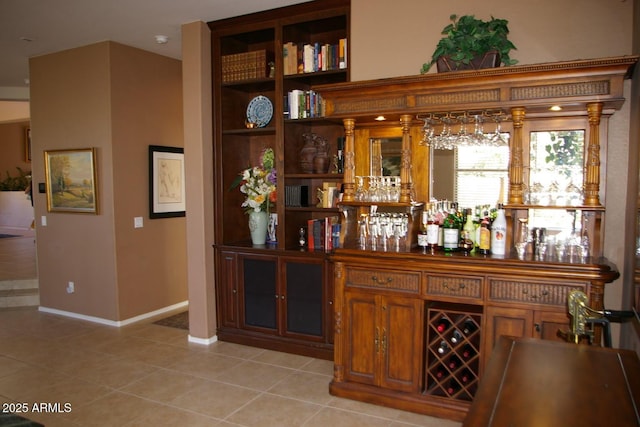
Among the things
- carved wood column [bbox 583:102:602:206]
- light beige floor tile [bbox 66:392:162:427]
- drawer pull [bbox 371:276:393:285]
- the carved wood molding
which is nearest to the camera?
the carved wood molding

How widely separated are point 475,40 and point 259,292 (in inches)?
111

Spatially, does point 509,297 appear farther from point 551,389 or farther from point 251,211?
point 251,211

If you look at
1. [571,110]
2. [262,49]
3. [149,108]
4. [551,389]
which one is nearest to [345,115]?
[571,110]

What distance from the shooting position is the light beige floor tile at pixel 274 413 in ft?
9.92

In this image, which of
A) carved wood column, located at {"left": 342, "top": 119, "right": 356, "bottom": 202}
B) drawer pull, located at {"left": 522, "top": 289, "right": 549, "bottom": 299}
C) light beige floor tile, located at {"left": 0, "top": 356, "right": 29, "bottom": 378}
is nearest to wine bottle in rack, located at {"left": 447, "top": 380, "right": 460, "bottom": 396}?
drawer pull, located at {"left": 522, "top": 289, "right": 549, "bottom": 299}

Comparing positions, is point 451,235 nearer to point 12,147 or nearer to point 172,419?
point 172,419

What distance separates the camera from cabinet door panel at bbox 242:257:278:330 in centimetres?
427

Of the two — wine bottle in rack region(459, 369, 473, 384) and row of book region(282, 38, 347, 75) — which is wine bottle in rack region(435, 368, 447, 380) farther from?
row of book region(282, 38, 347, 75)

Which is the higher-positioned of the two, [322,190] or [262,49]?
[262,49]

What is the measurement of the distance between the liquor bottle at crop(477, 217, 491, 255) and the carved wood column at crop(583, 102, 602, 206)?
1.99ft

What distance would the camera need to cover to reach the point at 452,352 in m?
3.03

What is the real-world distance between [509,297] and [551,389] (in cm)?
138

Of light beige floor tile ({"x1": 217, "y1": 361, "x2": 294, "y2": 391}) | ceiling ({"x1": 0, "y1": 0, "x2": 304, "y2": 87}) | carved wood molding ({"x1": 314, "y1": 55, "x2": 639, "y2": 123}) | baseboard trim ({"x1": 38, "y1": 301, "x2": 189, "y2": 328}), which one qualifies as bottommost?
light beige floor tile ({"x1": 217, "y1": 361, "x2": 294, "y2": 391})

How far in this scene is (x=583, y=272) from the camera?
2654 millimetres
